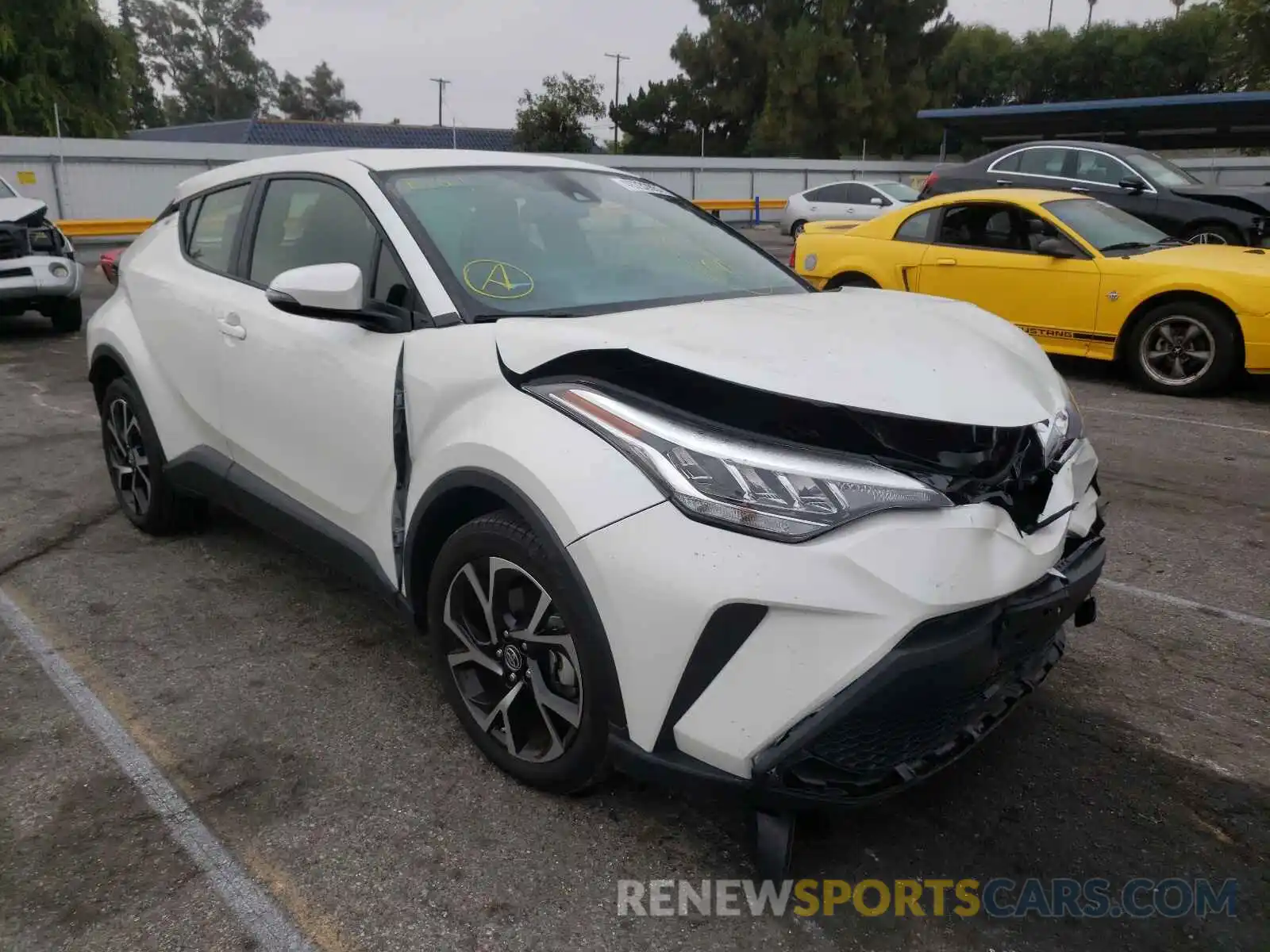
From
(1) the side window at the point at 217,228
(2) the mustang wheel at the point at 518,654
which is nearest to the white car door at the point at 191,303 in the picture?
(1) the side window at the point at 217,228

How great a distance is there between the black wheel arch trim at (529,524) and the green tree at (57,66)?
30.6 meters

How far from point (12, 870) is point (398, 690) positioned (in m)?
1.14

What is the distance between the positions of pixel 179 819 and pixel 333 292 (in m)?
1.45

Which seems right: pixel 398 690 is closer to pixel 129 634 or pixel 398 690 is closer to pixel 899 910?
pixel 129 634

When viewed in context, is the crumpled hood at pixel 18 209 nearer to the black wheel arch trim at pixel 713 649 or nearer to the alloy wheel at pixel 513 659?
the alloy wheel at pixel 513 659

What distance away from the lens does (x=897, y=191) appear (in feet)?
67.3

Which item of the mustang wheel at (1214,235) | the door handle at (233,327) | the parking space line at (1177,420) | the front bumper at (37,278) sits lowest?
the parking space line at (1177,420)

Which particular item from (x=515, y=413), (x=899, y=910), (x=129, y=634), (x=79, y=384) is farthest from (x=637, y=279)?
(x=79, y=384)

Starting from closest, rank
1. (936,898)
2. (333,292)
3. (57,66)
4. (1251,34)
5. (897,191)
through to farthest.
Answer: (936,898)
(333,292)
(897,191)
(1251,34)
(57,66)

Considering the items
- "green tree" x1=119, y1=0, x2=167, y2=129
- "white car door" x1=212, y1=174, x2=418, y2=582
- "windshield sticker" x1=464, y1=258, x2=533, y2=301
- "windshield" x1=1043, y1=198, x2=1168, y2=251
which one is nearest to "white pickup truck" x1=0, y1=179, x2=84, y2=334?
"white car door" x1=212, y1=174, x2=418, y2=582

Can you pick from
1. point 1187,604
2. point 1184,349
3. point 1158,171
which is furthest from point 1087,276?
point 1158,171

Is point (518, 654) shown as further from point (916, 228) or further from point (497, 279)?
point (916, 228)

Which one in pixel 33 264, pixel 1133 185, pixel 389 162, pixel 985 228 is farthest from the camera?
pixel 1133 185

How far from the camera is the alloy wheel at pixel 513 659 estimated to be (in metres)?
2.43
